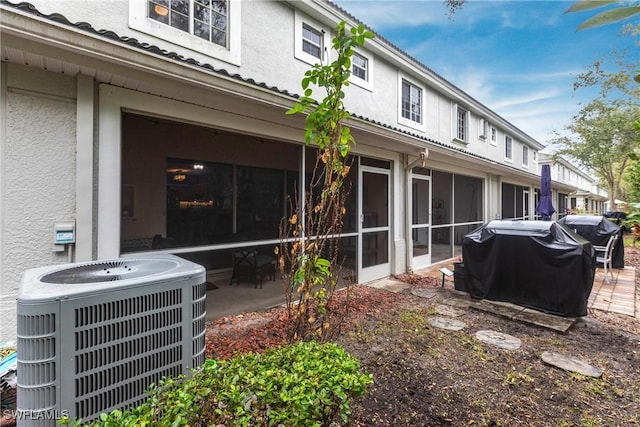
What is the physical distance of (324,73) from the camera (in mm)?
2760

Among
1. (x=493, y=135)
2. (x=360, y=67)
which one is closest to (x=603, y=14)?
(x=360, y=67)

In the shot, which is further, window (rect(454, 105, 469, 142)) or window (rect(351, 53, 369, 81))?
window (rect(454, 105, 469, 142))

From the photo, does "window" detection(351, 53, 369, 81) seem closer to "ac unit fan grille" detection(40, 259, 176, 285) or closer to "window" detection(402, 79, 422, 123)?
"window" detection(402, 79, 422, 123)

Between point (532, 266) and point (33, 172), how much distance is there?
663cm

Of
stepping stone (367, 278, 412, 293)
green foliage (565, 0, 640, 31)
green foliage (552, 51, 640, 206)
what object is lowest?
stepping stone (367, 278, 412, 293)

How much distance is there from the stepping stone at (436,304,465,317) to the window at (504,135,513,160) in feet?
43.6

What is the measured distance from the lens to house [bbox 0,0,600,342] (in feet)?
9.27

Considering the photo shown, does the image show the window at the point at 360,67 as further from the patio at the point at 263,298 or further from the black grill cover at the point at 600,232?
the black grill cover at the point at 600,232

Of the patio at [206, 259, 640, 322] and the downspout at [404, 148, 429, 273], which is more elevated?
the downspout at [404, 148, 429, 273]

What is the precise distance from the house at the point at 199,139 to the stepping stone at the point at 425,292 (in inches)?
38.8

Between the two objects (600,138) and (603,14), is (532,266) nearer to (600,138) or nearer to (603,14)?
(603,14)

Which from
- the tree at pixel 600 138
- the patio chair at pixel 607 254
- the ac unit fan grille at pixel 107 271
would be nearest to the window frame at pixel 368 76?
the ac unit fan grille at pixel 107 271

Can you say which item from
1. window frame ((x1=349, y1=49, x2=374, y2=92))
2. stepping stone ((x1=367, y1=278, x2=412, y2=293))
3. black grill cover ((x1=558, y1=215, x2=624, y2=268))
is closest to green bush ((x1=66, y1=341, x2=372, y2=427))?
stepping stone ((x1=367, y1=278, x2=412, y2=293))

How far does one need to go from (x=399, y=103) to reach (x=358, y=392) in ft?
28.2
